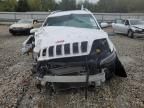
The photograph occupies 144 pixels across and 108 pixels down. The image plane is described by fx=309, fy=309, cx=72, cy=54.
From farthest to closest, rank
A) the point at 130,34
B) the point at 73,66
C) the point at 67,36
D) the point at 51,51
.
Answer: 1. the point at 130,34
2. the point at 67,36
3. the point at 51,51
4. the point at 73,66

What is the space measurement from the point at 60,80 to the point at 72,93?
1.82 ft

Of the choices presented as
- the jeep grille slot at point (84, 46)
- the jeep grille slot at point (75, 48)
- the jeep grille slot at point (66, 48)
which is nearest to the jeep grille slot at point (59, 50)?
the jeep grille slot at point (66, 48)

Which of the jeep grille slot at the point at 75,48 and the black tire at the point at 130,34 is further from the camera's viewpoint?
the black tire at the point at 130,34

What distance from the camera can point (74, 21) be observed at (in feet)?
27.5

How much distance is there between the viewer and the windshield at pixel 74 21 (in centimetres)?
818

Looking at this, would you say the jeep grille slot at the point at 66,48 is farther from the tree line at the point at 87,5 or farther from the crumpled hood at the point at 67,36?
the tree line at the point at 87,5

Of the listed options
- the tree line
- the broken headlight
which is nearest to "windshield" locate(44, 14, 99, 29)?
the broken headlight

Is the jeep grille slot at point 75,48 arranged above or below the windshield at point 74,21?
below

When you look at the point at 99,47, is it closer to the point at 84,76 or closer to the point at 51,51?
the point at 84,76

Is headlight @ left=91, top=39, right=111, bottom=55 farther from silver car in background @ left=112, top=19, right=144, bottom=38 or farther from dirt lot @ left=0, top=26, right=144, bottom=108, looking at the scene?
silver car in background @ left=112, top=19, right=144, bottom=38

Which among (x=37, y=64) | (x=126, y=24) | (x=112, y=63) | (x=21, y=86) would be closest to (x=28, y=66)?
(x=21, y=86)

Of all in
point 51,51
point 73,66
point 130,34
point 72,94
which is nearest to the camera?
point 73,66

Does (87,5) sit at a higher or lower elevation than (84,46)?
lower

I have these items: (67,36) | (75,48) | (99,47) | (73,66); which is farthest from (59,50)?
(99,47)
